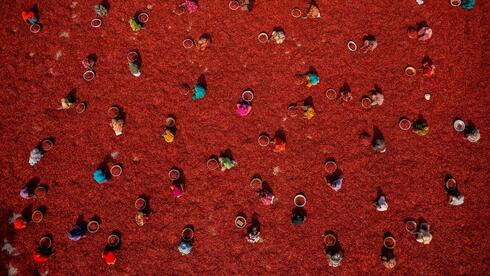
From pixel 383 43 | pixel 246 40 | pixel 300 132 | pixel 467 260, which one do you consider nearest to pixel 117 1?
pixel 246 40

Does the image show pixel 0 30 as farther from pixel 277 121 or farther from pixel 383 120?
pixel 383 120

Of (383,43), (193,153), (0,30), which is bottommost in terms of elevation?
(193,153)

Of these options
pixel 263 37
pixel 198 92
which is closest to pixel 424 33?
pixel 263 37

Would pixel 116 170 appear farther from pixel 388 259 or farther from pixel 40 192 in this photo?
pixel 388 259

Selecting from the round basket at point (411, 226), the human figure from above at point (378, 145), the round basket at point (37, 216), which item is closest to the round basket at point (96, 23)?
the round basket at point (37, 216)

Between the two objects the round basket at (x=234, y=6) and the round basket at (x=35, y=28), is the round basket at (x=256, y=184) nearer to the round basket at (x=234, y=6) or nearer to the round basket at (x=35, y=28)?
the round basket at (x=234, y=6)
